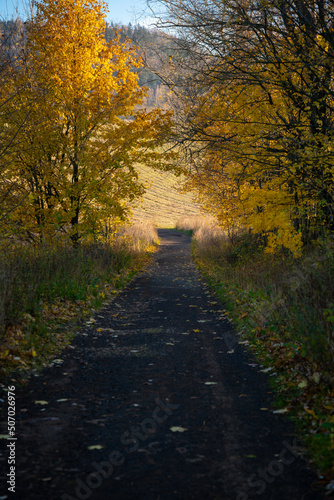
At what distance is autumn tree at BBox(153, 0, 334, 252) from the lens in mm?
7266

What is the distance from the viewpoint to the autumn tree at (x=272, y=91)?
7266 millimetres

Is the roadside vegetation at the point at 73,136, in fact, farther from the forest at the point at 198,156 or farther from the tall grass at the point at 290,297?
the tall grass at the point at 290,297

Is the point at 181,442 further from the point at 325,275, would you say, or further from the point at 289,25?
the point at 289,25

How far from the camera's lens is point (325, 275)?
250 inches

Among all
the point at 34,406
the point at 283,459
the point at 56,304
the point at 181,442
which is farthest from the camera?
the point at 56,304

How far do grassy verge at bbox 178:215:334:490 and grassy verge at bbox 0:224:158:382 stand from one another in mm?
3292

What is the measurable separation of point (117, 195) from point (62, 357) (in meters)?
6.97

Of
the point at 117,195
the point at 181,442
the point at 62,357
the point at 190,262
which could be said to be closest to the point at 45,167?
the point at 117,195

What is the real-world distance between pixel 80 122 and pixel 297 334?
29.1 ft

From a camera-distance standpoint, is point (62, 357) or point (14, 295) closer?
point (62, 357)

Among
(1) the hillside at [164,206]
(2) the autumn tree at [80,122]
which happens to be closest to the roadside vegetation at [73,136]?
(2) the autumn tree at [80,122]

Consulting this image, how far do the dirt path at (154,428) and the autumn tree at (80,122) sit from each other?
5.50 m

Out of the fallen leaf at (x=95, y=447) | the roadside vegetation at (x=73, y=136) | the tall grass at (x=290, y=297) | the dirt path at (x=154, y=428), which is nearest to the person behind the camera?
the dirt path at (x=154, y=428)

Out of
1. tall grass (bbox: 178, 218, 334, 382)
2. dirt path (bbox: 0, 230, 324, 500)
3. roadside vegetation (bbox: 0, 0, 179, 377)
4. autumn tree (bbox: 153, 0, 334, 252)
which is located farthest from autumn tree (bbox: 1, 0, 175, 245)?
dirt path (bbox: 0, 230, 324, 500)
